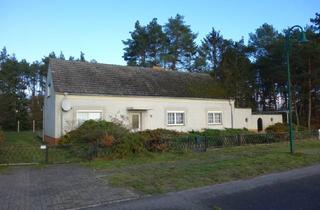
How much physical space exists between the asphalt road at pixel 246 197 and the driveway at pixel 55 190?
0.75 m

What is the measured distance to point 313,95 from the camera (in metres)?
45.2

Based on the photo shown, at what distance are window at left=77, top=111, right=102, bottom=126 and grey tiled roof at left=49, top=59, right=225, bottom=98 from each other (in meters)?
1.40

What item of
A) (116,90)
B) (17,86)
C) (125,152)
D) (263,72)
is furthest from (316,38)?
(17,86)

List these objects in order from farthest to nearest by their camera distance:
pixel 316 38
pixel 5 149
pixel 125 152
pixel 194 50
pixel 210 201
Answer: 1. pixel 194 50
2. pixel 316 38
3. pixel 125 152
4. pixel 5 149
5. pixel 210 201

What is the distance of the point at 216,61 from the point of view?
41.8 meters

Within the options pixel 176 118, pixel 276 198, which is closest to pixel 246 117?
pixel 176 118

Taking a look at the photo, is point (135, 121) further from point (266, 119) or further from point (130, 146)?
point (266, 119)

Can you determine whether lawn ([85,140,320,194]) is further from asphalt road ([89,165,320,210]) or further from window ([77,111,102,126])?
window ([77,111,102,126])

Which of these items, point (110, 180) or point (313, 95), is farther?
point (313, 95)

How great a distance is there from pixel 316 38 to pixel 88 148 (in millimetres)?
34413

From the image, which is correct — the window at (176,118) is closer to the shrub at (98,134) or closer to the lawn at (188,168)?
the shrub at (98,134)

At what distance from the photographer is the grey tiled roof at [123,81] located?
24.8 m

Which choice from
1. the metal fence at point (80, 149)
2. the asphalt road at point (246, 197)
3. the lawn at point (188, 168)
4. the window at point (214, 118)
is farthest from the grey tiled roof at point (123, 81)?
the asphalt road at point (246, 197)

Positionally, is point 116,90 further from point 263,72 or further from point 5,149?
point 263,72
